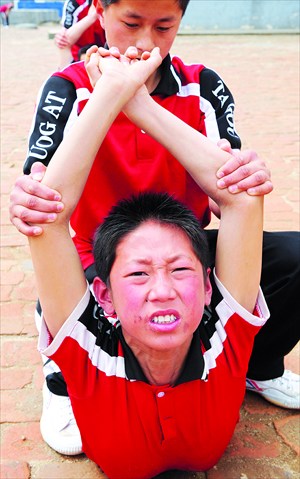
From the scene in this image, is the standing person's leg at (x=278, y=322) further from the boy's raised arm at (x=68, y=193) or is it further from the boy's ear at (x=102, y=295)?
the boy's raised arm at (x=68, y=193)

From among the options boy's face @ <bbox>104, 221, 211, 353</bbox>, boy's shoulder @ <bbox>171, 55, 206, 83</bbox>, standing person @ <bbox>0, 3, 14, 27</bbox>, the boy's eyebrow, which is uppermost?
the boy's eyebrow

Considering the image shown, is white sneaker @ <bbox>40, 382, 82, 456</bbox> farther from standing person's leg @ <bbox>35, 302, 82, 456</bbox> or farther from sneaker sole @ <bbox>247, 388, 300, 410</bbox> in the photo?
sneaker sole @ <bbox>247, 388, 300, 410</bbox>

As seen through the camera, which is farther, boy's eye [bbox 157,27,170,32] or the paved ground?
the paved ground

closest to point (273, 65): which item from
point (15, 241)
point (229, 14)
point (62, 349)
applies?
point (229, 14)

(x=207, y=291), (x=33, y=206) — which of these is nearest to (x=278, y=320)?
(x=207, y=291)

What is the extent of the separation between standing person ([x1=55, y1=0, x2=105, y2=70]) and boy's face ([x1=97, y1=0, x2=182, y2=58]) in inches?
116

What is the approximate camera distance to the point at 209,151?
1831mm

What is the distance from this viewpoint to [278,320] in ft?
7.41

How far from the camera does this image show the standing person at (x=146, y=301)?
5.62 ft

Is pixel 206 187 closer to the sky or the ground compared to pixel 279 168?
closer to the sky

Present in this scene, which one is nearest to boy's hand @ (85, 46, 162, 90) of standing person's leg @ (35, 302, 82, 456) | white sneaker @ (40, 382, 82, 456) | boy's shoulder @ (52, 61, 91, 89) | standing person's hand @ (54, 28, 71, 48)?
boy's shoulder @ (52, 61, 91, 89)

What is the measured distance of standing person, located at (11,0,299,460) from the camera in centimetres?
195

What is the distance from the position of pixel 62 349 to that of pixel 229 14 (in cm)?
1734

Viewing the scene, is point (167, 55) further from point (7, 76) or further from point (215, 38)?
point (215, 38)
